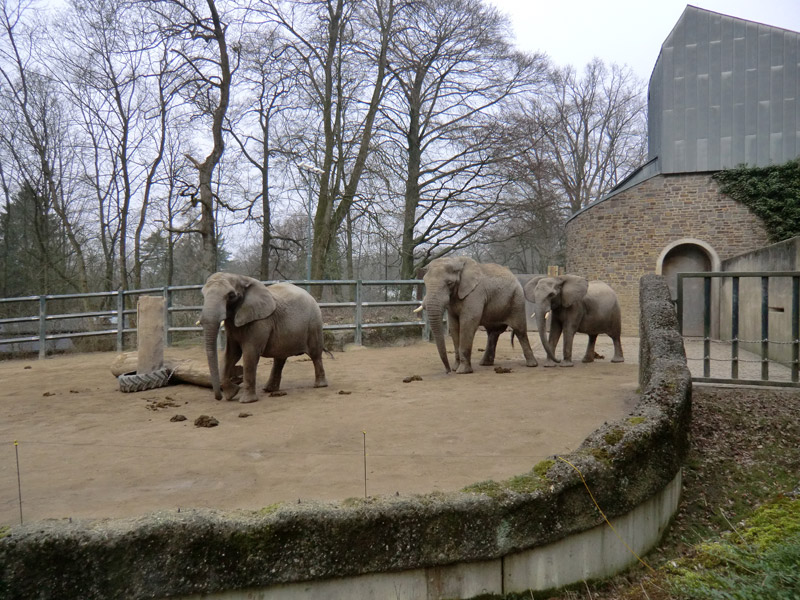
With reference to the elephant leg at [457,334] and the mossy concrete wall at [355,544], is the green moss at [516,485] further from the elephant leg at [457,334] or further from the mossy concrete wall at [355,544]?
the elephant leg at [457,334]

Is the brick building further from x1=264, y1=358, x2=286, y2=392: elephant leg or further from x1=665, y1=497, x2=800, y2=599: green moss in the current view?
x1=665, y1=497, x2=800, y2=599: green moss

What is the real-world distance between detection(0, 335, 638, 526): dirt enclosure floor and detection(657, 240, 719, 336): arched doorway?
12511mm

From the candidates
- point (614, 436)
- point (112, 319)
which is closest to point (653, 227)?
point (112, 319)

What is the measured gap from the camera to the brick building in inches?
774

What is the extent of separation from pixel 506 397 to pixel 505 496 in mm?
3557

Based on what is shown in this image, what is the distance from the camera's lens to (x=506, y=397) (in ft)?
21.3

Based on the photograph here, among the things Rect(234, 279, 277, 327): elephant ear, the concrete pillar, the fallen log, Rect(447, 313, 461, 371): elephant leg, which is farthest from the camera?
Rect(447, 313, 461, 371): elephant leg

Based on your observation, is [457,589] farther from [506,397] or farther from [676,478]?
[506,397]

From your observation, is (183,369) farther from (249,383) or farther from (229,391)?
(249,383)

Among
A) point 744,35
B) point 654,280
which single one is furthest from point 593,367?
point 744,35

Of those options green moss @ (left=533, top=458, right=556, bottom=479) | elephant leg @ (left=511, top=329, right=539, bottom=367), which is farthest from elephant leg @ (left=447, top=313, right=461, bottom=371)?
green moss @ (left=533, top=458, right=556, bottom=479)

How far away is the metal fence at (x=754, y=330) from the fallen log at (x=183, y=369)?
5669 mm

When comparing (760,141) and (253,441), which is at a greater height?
(760,141)

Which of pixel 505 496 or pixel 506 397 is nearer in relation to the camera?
pixel 505 496
